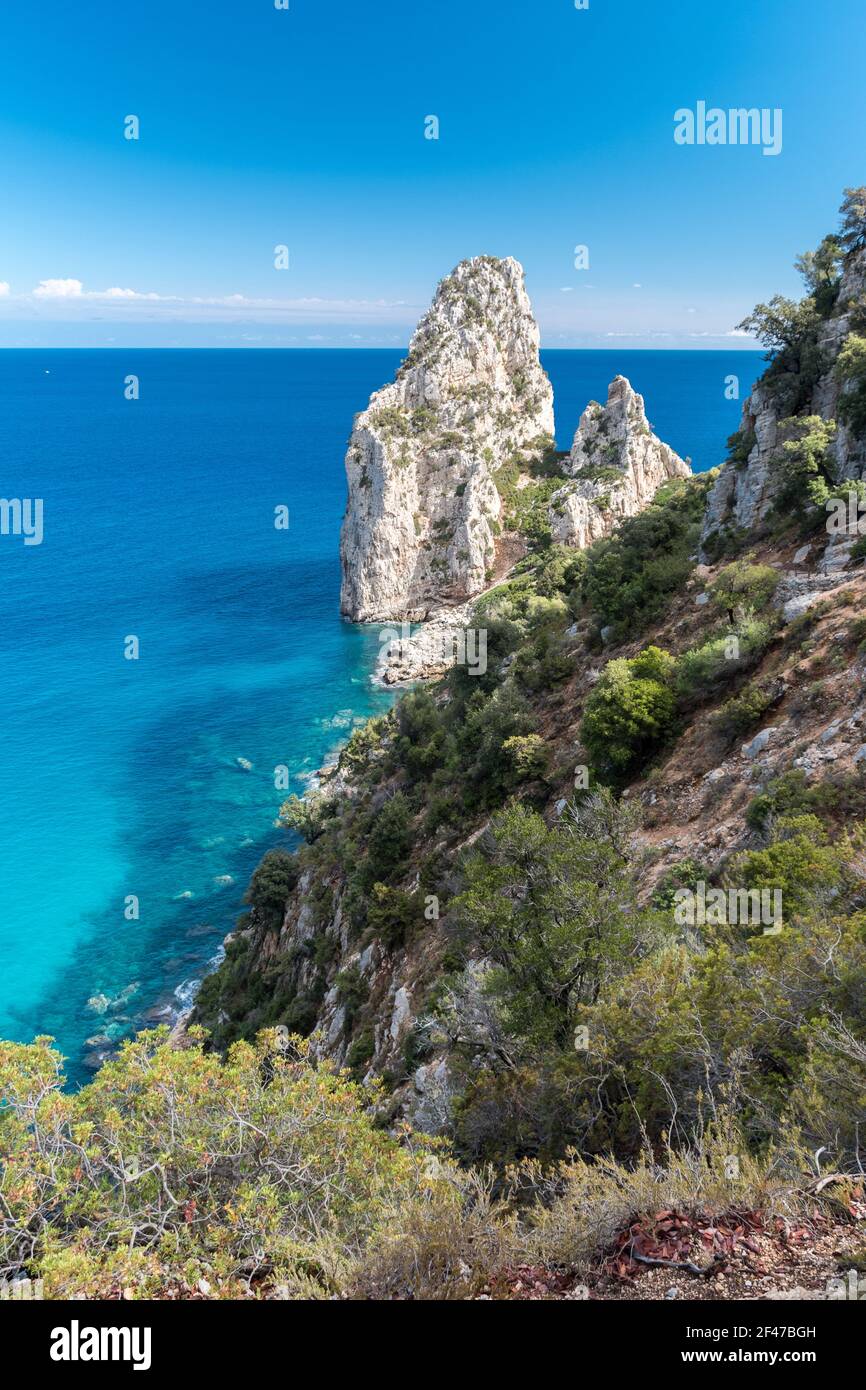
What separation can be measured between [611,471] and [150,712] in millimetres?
43822

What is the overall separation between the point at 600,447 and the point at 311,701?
40.0 metres

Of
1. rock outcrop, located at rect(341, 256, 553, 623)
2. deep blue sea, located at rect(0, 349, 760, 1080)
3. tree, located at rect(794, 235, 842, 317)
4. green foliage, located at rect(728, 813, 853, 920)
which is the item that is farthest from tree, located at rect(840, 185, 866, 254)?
rock outcrop, located at rect(341, 256, 553, 623)

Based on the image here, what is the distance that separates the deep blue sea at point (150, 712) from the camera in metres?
33.2

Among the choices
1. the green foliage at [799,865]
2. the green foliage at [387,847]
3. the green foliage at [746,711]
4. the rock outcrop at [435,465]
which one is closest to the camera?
the green foliage at [799,865]

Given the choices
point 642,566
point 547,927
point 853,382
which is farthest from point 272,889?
point 853,382

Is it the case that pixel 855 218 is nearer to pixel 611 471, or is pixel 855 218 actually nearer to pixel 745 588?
pixel 745 588

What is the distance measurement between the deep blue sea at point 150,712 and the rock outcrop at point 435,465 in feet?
21.4

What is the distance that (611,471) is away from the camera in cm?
6694

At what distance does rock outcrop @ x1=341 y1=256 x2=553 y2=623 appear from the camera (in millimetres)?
69688

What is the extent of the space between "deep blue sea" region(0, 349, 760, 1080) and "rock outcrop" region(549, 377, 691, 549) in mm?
20107

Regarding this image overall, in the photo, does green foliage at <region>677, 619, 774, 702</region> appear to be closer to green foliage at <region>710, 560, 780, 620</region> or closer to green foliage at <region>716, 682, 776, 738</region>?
green foliage at <region>710, 560, 780, 620</region>

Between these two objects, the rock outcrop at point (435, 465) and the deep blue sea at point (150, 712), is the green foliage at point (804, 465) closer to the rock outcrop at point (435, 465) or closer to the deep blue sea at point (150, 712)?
the deep blue sea at point (150, 712)

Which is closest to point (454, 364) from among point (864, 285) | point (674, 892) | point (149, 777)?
point (149, 777)

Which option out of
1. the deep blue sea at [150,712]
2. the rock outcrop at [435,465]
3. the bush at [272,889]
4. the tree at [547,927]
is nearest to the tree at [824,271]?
the tree at [547,927]
